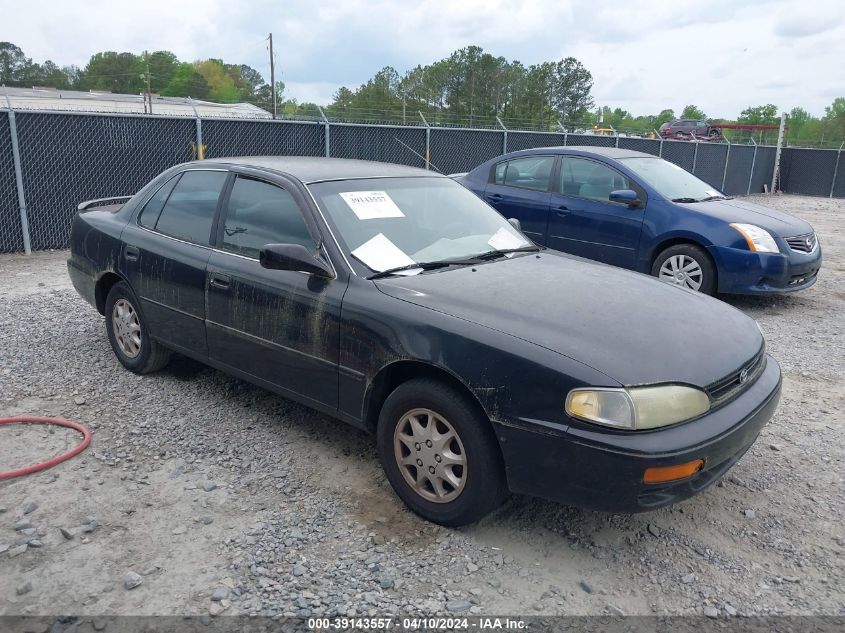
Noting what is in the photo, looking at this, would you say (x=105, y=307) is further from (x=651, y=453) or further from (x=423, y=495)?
(x=651, y=453)

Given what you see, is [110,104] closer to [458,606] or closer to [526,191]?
[526,191]

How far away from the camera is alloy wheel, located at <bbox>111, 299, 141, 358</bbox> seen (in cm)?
479

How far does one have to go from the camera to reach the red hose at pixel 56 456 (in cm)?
352

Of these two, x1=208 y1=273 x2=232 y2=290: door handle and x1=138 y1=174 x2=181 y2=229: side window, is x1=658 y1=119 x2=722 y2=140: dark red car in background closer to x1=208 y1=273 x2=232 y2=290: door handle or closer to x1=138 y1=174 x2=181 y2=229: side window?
x1=138 y1=174 x2=181 y2=229: side window

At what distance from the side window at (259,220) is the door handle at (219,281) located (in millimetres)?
168

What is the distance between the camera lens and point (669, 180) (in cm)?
773

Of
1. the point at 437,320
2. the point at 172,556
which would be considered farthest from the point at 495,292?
the point at 172,556

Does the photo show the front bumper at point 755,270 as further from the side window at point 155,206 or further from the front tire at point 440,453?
the side window at point 155,206

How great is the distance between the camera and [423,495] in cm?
312

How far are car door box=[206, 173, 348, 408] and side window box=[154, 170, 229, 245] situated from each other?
155 mm

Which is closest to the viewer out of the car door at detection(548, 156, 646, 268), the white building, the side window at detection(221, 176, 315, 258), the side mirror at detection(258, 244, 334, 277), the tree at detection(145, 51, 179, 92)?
the side mirror at detection(258, 244, 334, 277)

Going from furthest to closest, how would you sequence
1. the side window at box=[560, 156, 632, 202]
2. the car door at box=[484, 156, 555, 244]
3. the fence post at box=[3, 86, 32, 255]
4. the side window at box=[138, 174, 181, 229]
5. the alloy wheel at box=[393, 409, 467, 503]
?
the fence post at box=[3, 86, 32, 255]
the car door at box=[484, 156, 555, 244]
the side window at box=[560, 156, 632, 202]
the side window at box=[138, 174, 181, 229]
the alloy wheel at box=[393, 409, 467, 503]

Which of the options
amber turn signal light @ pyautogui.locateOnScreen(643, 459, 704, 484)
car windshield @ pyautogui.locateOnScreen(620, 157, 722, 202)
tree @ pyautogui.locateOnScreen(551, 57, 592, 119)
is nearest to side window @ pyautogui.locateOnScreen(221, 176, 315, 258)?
amber turn signal light @ pyautogui.locateOnScreen(643, 459, 704, 484)

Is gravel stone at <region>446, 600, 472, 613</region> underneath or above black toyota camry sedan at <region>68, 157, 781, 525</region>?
underneath
